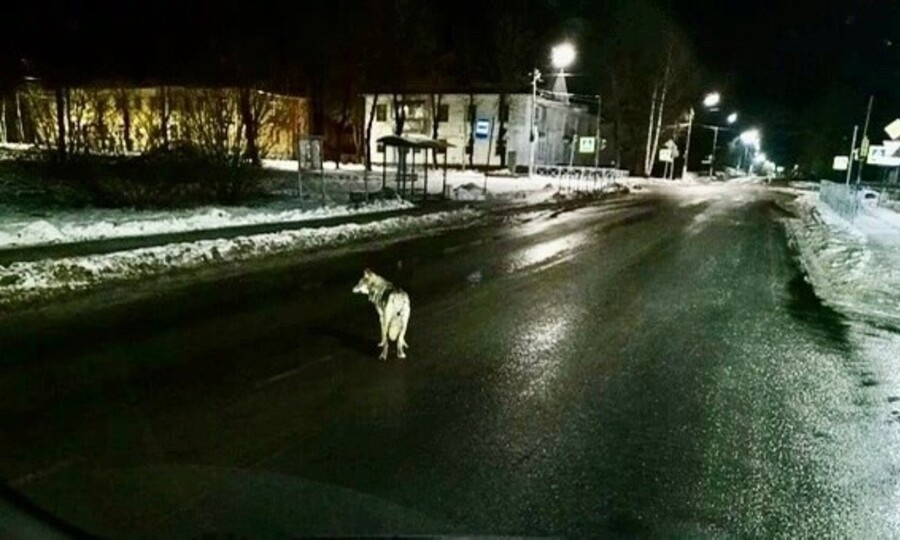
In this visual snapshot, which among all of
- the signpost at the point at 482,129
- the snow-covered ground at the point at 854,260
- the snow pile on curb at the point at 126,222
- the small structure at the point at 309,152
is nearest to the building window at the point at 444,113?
the signpost at the point at 482,129

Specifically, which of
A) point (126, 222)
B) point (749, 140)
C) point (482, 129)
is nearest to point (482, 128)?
point (482, 129)

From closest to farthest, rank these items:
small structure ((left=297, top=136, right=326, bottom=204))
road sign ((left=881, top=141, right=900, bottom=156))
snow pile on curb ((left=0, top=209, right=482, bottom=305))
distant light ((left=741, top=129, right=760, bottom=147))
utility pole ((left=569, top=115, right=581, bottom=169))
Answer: snow pile on curb ((left=0, top=209, right=482, bottom=305))
road sign ((left=881, top=141, right=900, bottom=156))
small structure ((left=297, top=136, right=326, bottom=204))
utility pole ((left=569, top=115, right=581, bottom=169))
distant light ((left=741, top=129, right=760, bottom=147))

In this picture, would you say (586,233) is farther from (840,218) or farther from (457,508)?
(457,508)

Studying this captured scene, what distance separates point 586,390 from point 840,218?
24.7 metres

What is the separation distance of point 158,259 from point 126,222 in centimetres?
447

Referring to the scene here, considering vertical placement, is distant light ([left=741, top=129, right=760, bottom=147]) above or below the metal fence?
above

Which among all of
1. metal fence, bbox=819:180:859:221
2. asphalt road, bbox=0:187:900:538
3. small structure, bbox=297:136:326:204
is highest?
small structure, bbox=297:136:326:204

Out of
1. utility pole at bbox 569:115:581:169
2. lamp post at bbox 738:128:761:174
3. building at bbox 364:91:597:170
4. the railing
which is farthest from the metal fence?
lamp post at bbox 738:128:761:174

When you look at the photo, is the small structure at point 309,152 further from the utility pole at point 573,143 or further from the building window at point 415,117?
the utility pole at point 573,143

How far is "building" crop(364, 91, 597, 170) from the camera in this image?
60.2m

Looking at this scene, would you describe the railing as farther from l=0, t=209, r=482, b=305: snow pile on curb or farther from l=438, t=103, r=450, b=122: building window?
l=0, t=209, r=482, b=305: snow pile on curb

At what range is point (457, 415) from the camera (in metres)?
5.96

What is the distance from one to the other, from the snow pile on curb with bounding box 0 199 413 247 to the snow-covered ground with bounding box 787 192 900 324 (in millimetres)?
13243

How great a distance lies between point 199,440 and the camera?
5215 mm
